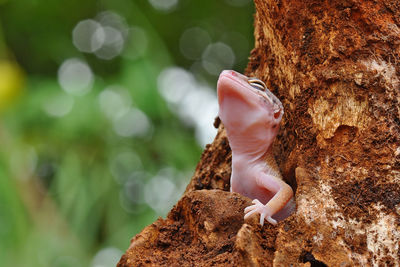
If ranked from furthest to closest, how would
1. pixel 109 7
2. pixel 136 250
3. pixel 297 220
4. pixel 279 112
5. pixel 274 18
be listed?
pixel 109 7 → pixel 279 112 → pixel 274 18 → pixel 136 250 → pixel 297 220

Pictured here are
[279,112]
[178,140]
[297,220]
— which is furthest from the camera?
[178,140]

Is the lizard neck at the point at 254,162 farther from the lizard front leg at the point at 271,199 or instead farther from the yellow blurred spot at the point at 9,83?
the yellow blurred spot at the point at 9,83

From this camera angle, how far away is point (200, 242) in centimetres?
Answer: 286

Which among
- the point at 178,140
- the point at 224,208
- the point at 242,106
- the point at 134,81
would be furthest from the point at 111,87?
the point at 224,208

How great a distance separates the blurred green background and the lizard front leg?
5466 mm

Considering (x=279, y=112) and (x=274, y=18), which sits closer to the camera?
(x=274, y=18)

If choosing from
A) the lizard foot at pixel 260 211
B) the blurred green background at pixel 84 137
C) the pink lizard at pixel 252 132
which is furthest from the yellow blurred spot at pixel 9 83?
the lizard foot at pixel 260 211

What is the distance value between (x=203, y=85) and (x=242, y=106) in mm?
7664

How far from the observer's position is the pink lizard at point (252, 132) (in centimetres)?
338

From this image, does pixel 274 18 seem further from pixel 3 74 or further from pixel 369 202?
pixel 3 74

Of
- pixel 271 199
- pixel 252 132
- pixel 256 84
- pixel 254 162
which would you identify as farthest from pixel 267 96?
pixel 271 199

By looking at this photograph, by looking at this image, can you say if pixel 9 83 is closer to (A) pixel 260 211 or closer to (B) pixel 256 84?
(B) pixel 256 84

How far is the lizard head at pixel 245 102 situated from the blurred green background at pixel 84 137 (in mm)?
5440

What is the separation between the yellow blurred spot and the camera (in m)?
9.26
